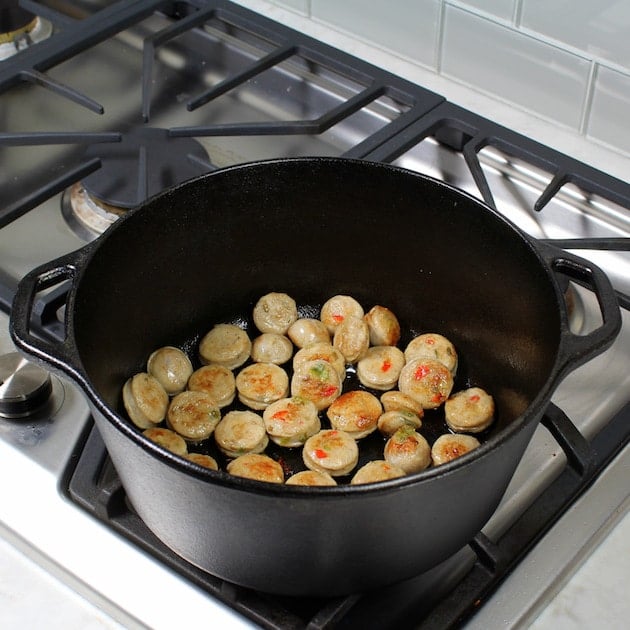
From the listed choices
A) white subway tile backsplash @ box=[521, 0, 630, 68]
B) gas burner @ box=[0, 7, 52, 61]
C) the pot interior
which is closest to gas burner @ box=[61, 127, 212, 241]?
the pot interior

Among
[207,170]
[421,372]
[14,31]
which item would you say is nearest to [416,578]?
[421,372]

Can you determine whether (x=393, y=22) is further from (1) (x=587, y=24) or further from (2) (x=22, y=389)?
(2) (x=22, y=389)

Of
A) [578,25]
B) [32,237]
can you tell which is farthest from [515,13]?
[32,237]

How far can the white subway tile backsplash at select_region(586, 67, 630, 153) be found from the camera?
1.05 metres

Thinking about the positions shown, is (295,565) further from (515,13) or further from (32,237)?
(515,13)

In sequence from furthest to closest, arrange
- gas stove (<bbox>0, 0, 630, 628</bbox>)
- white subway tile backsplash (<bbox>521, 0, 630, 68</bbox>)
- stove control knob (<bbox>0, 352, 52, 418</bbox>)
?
1. white subway tile backsplash (<bbox>521, 0, 630, 68</bbox>)
2. stove control knob (<bbox>0, 352, 52, 418</bbox>)
3. gas stove (<bbox>0, 0, 630, 628</bbox>)

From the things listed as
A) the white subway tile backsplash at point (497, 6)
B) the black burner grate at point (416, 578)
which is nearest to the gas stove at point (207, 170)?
the black burner grate at point (416, 578)

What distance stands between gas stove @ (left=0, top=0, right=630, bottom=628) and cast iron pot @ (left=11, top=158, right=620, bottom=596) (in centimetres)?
4

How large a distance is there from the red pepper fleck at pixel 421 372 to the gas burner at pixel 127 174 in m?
0.32

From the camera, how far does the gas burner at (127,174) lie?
1.05m

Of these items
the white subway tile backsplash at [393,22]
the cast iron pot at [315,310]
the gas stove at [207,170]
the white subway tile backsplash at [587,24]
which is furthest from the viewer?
the white subway tile backsplash at [393,22]

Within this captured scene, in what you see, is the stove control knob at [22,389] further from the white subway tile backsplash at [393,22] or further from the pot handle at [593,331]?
the white subway tile backsplash at [393,22]

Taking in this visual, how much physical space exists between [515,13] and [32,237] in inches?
22.3

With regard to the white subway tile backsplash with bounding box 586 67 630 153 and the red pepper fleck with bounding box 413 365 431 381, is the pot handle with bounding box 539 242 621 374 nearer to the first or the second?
the red pepper fleck with bounding box 413 365 431 381
